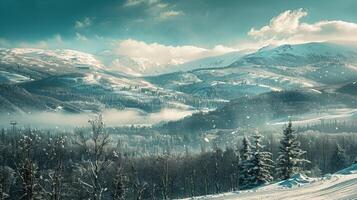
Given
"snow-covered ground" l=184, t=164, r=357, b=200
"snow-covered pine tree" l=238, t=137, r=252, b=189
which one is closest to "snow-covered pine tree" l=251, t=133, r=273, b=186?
"snow-covered pine tree" l=238, t=137, r=252, b=189

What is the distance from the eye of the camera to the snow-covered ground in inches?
1635

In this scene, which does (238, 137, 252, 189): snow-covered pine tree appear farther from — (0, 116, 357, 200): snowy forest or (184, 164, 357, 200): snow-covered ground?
(184, 164, 357, 200): snow-covered ground

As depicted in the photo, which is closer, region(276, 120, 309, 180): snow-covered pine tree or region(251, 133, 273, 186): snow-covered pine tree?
region(276, 120, 309, 180): snow-covered pine tree

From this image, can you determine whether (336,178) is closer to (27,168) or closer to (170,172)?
(27,168)

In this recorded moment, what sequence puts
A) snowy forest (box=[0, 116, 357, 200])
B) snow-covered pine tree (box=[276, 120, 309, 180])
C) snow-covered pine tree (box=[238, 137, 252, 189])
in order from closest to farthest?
snowy forest (box=[0, 116, 357, 200]) < snow-covered pine tree (box=[276, 120, 309, 180]) < snow-covered pine tree (box=[238, 137, 252, 189])

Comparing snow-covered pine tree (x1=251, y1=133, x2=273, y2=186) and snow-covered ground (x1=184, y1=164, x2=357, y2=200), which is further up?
snow-covered ground (x1=184, y1=164, x2=357, y2=200)

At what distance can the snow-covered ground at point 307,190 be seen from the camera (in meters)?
41.5

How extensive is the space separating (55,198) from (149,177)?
124763 mm

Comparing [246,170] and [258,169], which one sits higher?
[258,169]

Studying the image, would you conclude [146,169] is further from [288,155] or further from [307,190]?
[307,190]

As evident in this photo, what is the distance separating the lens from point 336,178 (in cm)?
5216

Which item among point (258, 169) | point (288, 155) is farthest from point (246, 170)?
point (288, 155)

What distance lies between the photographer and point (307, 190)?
149ft

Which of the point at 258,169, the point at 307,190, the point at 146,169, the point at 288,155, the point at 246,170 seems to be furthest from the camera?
the point at 146,169
